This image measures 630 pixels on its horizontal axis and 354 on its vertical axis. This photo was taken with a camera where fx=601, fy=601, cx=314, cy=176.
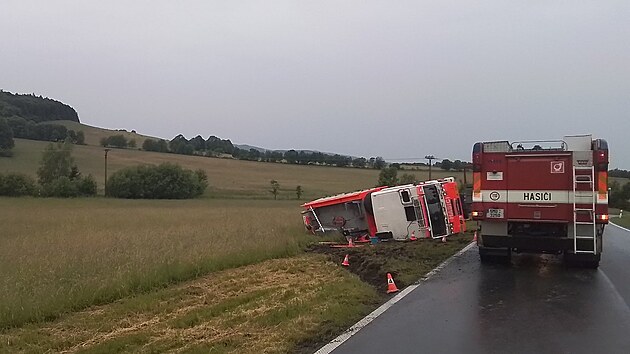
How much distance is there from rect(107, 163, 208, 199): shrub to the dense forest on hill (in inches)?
1987

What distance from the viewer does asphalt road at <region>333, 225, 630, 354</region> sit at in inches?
262

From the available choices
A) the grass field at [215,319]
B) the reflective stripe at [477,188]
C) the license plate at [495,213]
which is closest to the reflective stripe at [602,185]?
the license plate at [495,213]

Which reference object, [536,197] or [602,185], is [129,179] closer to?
[536,197]

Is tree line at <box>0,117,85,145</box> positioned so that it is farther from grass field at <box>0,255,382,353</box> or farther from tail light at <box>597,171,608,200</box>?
tail light at <box>597,171,608,200</box>

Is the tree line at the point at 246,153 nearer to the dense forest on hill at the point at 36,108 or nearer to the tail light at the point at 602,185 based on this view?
the dense forest on hill at the point at 36,108

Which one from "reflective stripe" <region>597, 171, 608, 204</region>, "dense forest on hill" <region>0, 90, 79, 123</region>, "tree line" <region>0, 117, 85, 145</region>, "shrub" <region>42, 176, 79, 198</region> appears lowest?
"shrub" <region>42, 176, 79, 198</region>

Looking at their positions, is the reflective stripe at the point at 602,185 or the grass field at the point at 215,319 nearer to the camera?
the grass field at the point at 215,319

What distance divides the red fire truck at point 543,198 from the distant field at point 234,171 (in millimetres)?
60000

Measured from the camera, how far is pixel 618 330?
24.0 feet

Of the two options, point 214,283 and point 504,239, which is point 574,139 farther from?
point 214,283

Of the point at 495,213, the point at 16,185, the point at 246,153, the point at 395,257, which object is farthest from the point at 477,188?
the point at 246,153

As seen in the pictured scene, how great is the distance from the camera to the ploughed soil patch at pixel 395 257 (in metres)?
11.6

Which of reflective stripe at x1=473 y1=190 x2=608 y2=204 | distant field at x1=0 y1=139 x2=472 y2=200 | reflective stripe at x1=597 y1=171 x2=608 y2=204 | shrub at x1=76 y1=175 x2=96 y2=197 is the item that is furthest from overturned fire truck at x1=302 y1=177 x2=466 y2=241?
shrub at x1=76 y1=175 x2=96 y2=197

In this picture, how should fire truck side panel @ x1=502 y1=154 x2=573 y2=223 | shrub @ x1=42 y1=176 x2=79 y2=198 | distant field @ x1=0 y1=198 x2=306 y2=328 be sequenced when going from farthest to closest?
shrub @ x1=42 y1=176 x2=79 y2=198, fire truck side panel @ x1=502 y1=154 x2=573 y2=223, distant field @ x1=0 y1=198 x2=306 y2=328
